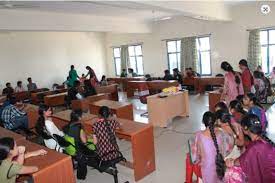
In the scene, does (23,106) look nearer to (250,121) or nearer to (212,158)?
(212,158)

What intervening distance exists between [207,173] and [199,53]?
9.29m

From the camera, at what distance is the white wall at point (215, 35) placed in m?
9.90

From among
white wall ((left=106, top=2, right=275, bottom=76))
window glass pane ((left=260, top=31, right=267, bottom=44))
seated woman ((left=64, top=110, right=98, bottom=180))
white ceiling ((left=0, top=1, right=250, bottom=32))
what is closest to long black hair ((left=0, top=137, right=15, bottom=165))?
seated woman ((left=64, top=110, right=98, bottom=180))

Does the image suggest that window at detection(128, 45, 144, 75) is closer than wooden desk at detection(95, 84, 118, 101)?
No

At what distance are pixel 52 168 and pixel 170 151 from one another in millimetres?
2700

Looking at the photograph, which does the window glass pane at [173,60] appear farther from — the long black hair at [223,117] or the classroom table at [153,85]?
the long black hair at [223,117]

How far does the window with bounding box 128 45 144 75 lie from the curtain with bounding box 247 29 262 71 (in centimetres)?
546

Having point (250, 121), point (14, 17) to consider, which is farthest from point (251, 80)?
point (14, 17)

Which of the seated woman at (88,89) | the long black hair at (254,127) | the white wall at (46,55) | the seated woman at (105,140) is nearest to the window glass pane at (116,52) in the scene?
the white wall at (46,55)

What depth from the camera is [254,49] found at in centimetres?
990

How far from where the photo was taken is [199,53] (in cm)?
1169

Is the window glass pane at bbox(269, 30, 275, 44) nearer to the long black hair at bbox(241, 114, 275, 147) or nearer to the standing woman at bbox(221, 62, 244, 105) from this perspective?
the standing woman at bbox(221, 62, 244, 105)

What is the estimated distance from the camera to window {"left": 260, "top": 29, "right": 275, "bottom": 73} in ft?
32.0

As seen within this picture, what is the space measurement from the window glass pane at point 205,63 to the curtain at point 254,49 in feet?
6.08
